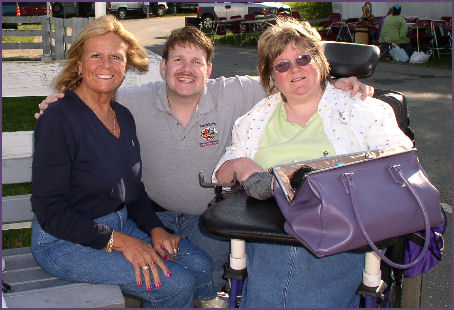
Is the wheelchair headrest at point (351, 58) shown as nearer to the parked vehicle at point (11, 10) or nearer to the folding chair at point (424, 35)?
the folding chair at point (424, 35)

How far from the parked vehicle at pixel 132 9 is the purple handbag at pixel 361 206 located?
29470 millimetres

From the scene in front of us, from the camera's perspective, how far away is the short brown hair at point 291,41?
2.65 m

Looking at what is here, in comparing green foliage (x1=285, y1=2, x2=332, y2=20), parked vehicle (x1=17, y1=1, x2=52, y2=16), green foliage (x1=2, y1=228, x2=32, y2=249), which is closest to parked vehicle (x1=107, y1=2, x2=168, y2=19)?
parked vehicle (x1=17, y1=1, x2=52, y2=16)

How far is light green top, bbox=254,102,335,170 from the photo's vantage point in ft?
8.38

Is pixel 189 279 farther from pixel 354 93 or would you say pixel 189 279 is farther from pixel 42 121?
pixel 354 93

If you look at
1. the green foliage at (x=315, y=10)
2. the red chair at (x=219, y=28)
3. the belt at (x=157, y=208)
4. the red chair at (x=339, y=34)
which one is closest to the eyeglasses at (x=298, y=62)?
the belt at (x=157, y=208)

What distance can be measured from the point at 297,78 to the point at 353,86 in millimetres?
271

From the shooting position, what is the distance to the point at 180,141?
298 cm

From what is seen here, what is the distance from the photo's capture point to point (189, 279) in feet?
8.27

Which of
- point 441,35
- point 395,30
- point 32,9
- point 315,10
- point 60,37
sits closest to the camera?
point 60,37

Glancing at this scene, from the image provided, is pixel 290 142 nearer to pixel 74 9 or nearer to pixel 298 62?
pixel 298 62

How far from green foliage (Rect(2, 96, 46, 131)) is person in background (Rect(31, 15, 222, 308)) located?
184 inches

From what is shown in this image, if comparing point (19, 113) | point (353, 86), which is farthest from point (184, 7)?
point (353, 86)

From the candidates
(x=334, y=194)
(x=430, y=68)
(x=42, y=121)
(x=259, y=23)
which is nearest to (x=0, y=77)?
(x=42, y=121)
